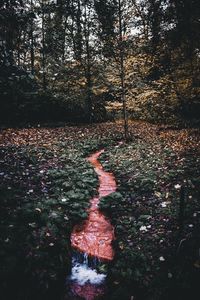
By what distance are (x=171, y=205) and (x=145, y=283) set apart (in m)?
2.65

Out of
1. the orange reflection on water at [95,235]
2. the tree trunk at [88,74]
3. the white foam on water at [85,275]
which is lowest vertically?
the white foam on water at [85,275]

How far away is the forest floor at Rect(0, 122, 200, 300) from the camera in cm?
460

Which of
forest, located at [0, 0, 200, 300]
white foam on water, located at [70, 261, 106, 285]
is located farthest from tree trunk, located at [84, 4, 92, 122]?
white foam on water, located at [70, 261, 106, 285]

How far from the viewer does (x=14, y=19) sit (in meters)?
4.68

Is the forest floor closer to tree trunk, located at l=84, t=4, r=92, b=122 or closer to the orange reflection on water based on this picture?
the orange reflection on water

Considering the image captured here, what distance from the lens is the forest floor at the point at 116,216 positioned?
4.60m

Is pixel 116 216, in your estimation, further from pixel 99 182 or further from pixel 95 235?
pixel 99 182

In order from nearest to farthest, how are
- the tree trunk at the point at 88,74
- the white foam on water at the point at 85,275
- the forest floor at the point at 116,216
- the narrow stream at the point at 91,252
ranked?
the forest floor at the point at 116,216 → the narrow stream at the point at 91,252 → the white foam on water at the point at 85,275 → the tree trunk at the point at 88,74

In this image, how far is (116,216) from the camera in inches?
276

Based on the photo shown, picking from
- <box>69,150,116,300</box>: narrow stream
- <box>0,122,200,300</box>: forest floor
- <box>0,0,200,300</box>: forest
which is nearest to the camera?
<box>0,122,200,300</box>: forest floor

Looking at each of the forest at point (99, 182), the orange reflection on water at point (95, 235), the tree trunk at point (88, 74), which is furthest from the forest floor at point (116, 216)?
the tree trunk at point (88, 74)

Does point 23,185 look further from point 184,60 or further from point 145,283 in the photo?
point 184,60

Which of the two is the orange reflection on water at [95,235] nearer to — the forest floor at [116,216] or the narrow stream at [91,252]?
the narrow stream at [91,252]

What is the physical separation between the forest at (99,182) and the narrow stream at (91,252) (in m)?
0.02
